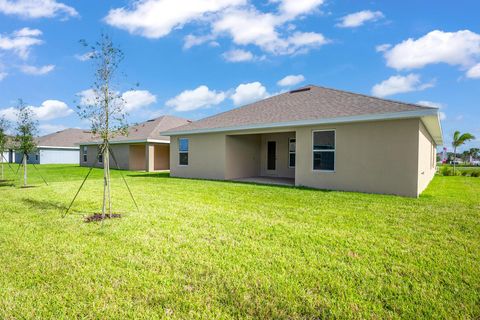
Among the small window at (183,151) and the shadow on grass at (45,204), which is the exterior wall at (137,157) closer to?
the small window at (183,151)

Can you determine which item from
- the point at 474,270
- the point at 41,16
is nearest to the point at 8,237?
the point at 474,270

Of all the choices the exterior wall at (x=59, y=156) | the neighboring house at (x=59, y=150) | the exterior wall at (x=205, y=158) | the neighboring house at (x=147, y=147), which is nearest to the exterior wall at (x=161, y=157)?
the neighboring house at (x=147, y=147)

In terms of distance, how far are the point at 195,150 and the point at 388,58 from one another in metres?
12.0

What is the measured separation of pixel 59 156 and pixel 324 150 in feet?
132

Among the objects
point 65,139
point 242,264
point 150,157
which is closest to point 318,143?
point 242,264

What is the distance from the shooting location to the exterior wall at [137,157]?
2391 centimetres

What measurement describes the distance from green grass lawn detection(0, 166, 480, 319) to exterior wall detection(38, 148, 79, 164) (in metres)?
37.6

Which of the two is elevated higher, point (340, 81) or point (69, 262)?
point (340, 81)

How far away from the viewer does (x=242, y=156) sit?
15.3 meters

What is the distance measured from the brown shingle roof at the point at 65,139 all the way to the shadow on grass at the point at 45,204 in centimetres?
3268

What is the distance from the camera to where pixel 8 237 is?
4832mm

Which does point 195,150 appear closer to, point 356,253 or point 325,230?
point 325,230

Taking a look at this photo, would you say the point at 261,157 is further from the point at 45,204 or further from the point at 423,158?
the point at 45,204

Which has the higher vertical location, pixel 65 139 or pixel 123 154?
pixel 65 139
